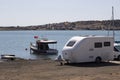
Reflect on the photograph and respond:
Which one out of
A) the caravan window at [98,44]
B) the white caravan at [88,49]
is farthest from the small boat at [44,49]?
the caravan window at [98,44]

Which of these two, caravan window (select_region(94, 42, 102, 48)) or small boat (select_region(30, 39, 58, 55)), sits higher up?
caravan window (select_region(94, 42, 102, 48))

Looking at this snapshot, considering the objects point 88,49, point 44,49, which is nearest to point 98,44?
point 88,49

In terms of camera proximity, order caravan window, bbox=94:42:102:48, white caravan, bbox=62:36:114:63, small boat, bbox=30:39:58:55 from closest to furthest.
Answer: white caravan, bbox=62:36:114:63, caravan window, bbox=94:42:102:48, small boat, bbox=30:39:58:55

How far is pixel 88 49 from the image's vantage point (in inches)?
1169

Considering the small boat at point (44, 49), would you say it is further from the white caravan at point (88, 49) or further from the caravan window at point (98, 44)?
the caravan window at point (98, 44)

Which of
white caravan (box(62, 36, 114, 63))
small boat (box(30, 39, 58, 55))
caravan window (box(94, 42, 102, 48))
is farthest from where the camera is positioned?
small boat (box(30, 39, 58, 55))

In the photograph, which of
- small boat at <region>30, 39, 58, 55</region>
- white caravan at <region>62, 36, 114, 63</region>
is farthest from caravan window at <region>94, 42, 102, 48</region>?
small boat at <region>30, 39, 58, 55</region>

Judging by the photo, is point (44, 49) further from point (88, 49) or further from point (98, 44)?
point (88, 49)

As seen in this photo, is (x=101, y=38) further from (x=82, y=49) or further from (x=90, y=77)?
(x=90, y=77)

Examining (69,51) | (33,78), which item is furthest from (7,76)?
(69,51)

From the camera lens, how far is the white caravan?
2922 cm

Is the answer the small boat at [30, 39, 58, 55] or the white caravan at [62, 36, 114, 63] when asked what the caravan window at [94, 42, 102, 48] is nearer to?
the white caravan at [62, 36, 114, 63]

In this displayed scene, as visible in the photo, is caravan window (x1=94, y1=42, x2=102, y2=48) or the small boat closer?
caravan window (x1=94, y1=42, x2=102, y2=48)

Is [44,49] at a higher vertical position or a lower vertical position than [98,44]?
lower
